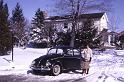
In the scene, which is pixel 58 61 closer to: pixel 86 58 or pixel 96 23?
pixel 86 58

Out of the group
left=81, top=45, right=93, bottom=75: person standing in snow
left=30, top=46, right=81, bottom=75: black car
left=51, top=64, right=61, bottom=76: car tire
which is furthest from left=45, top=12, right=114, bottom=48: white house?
left=51, top=64, right=61, bottom=76: car tire

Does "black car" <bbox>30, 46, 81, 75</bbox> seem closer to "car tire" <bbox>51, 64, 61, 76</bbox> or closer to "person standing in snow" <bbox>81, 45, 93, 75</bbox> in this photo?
"car tire" <bbox>51, 64, 61, 76</bbox>

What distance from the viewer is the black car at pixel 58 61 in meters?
15.1

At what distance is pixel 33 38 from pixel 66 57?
41808 mm

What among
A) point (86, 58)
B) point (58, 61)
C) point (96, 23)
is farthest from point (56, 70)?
point (96, 23)

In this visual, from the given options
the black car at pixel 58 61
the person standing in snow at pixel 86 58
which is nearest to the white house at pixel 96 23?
the black car at pixel 58 61

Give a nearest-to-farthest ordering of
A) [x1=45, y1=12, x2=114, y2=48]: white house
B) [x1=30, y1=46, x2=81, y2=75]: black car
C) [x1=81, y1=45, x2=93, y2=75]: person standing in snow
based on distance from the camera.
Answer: [x1=30, y1=46, x2=81, y2=75]: black car
[x1=81, y1=45, x2=93, y2=75]: person standing in snow
[x1=45, y1=12, x2=114, y2=48]: white house

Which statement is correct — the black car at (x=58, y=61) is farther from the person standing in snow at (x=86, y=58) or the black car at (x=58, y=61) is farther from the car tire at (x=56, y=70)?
the person standing in snow at (x=86, y=58)

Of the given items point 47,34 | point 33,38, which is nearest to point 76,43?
point 47,34

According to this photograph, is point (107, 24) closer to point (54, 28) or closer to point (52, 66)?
point (54, 28)

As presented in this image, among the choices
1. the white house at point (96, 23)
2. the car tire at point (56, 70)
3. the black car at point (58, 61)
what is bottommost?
the car tire at point (56, 70)

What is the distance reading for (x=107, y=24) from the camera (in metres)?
61.8

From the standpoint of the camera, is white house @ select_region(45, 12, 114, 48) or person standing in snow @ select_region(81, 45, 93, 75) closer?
person standing in snow @ select_region(81, 45, 93, 75)

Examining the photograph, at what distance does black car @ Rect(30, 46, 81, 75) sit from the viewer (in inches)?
594
